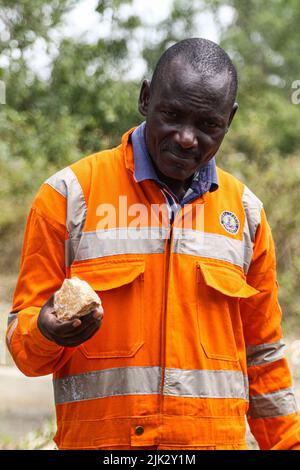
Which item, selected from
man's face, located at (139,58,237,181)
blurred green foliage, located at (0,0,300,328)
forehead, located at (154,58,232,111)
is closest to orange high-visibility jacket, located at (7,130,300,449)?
man's face, located at (139,58,237,181)

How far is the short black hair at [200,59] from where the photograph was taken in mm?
2586

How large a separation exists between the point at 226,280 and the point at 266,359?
1.22 ft

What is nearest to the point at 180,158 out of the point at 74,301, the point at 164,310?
the point at 164,310

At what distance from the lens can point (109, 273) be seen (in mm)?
2463

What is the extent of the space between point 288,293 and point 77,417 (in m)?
8.11

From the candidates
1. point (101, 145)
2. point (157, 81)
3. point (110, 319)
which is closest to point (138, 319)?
point (110, 319)

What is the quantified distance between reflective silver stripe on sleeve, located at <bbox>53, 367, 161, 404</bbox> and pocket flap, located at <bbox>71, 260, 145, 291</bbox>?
242 mm

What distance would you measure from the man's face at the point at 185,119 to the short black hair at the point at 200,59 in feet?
0.08

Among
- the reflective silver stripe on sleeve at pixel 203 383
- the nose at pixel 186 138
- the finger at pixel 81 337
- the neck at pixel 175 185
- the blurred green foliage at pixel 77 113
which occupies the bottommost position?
the reflective silver stripe on sleeve at pixel 203 383

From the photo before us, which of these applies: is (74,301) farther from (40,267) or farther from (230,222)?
(230,222)

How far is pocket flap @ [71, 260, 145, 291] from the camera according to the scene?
2436 mm

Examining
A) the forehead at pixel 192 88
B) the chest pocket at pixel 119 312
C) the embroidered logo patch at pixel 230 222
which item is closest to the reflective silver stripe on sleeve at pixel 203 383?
the chest pocket at pixel 119 312

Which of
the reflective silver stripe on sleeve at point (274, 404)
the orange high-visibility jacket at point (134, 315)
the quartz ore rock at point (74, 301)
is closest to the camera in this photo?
the quartz ore rock at point (74, 301)

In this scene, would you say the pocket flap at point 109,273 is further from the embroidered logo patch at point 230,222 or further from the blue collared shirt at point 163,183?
the embroidered logo patch at point 230,222
